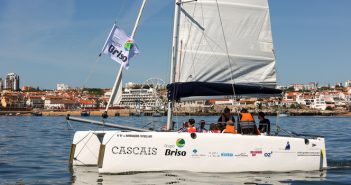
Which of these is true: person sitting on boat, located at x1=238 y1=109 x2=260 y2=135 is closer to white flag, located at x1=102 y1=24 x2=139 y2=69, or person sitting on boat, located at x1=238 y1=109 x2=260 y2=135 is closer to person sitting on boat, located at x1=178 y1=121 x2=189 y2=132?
person sitting on boat, located at x1=178 y1=121 x2=189 y2=132

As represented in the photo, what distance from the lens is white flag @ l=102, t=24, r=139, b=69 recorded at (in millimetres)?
13000

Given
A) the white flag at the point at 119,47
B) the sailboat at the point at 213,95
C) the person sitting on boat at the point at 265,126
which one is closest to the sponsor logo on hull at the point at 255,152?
the sailboat at the point at 213,95

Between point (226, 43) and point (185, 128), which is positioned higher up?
point (226, 43)

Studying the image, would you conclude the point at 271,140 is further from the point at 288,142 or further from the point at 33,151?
the point at 33,151

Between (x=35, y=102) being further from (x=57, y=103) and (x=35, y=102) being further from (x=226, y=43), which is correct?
(x=226, y=43)

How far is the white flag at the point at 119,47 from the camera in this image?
13.0 metres

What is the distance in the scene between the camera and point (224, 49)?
14.4m

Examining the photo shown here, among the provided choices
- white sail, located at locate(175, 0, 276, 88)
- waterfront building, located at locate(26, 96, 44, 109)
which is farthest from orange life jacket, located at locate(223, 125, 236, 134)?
waterfront building, located at locate(26, 96, 44, 109)

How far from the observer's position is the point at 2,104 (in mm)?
146250

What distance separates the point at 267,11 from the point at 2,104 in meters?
142

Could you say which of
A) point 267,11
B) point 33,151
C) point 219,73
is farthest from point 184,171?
point 33,151

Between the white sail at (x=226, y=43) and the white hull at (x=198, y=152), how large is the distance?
93.3 inches

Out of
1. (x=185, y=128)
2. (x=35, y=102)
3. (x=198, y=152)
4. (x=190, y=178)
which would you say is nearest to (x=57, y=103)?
(x=35, y=102)

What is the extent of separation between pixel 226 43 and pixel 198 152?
3.81 meters
